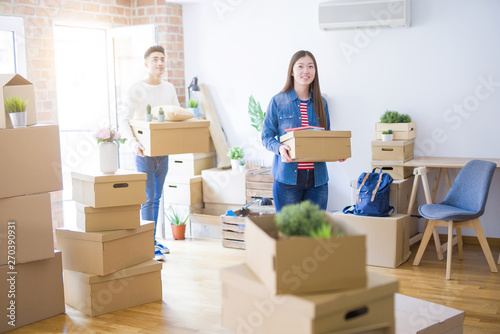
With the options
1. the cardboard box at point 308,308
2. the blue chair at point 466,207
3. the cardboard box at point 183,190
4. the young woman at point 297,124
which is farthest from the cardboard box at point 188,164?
the cardboard box at point 308,308

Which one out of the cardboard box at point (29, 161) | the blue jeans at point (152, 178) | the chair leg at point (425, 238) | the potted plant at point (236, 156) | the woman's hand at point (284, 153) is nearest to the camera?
the cardboard box at point (29, 161)

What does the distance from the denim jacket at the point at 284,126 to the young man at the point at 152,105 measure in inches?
43.9

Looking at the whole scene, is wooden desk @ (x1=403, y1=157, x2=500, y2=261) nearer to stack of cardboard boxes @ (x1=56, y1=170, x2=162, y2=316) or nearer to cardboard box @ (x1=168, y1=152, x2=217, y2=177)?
cardboard box @ (x1=168, y1=152, x2=217, y2=177)

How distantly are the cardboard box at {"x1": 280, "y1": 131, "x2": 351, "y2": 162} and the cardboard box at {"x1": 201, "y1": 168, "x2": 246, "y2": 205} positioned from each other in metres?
2.05

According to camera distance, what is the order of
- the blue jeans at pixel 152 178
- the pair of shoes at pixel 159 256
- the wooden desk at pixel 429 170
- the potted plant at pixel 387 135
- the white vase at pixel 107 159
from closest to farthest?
the white vase at pixel 107 159 < the blue jeans at pixel 152 178 < the wooden desk at pixel 429 170 < the pair of shoes at pixel 159 256 < the potted plant at pixel 387 135

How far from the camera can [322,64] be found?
539 centimetres

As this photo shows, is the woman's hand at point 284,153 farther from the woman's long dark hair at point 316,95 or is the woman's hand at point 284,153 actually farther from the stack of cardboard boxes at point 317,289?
the stack of cardboard boxes at point 317,289

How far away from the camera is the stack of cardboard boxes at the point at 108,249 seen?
11.7 feet

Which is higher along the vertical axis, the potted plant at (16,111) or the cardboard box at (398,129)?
the potted plant at (16,111)

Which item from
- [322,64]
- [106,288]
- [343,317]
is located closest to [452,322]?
[343,317]

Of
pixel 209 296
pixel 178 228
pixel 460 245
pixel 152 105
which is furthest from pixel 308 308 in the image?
pixel 178 228

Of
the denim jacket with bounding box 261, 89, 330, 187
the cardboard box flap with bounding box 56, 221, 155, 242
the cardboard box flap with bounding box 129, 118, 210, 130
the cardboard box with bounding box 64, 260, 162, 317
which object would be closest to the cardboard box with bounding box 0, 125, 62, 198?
the cardboard box flap with bounding box 56, 221, 155, 242

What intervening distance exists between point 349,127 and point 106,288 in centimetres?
274

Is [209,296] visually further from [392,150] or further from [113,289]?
[392,150]
